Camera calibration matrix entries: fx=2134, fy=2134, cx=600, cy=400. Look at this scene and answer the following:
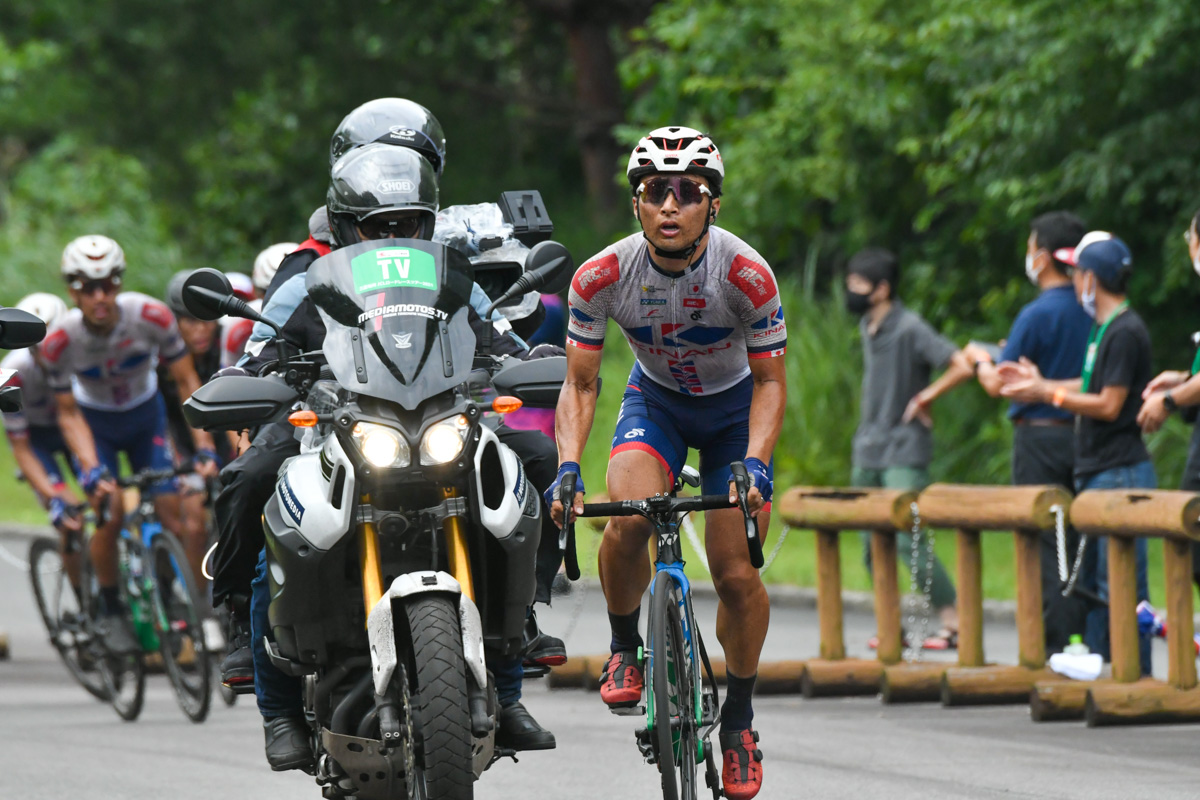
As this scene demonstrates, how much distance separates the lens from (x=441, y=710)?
5.61 meters

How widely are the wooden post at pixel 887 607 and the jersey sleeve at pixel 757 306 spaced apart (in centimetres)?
394

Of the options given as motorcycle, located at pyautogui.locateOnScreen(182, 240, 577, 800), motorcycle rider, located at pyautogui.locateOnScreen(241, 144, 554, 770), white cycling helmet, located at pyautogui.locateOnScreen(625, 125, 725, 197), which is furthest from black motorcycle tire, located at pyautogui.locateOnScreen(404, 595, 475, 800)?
white cycling helmet, located at pyautogui.locateOnScreen(625, 125, 725, 197)

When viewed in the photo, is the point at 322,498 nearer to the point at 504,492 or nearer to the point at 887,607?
the point at 504,492

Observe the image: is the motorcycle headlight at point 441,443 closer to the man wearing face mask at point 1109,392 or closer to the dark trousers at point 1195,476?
the dark trousers at point 1195,476

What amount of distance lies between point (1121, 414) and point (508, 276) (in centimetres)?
383

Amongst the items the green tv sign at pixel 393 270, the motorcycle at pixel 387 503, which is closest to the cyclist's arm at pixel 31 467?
the motorcycle at pixel 387 503

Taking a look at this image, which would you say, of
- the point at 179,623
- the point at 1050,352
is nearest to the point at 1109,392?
the point at 1050,352

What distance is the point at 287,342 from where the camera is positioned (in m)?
6.51

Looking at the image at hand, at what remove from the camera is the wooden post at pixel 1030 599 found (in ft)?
33.7

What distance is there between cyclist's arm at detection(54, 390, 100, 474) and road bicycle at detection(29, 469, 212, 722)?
277mm

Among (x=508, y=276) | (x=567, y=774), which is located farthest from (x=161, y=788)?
(x=508, y=276)

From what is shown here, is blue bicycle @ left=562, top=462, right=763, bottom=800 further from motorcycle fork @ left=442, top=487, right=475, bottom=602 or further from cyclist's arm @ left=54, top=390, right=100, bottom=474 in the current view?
cyclist's arm @ left=54, top=390, right=100, bottom=474

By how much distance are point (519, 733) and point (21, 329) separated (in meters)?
1.97

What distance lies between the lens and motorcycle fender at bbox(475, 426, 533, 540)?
6.01 m
